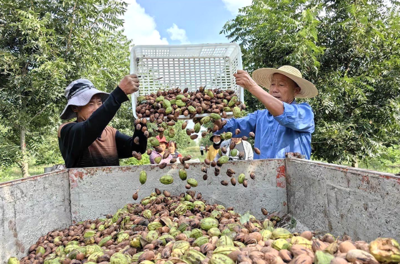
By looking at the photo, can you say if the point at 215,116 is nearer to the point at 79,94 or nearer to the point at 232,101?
the point at 232,101

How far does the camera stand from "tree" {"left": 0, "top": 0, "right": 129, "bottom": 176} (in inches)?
317

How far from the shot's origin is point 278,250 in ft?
4.93

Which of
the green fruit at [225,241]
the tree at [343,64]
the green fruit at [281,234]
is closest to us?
the green fruit at [225,241]

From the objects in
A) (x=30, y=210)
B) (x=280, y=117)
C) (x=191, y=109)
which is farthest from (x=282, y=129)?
(x=30, y=210)

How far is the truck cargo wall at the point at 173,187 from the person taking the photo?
2451 millimetres

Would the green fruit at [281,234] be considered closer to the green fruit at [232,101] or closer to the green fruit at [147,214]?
the green fruit at [147,214]

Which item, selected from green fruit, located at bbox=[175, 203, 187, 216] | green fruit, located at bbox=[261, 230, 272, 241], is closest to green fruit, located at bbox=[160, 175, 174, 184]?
green fruit, located at bbox=[175, 203, 187, 216]

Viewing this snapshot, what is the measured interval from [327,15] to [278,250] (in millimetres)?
9448

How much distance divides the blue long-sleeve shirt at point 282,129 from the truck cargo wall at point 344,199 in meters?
0.37

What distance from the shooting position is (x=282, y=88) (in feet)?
9.96

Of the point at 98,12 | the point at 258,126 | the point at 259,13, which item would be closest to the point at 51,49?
the point at 98,12

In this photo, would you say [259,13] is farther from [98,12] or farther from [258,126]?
[258,126]

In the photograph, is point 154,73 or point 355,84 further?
point 355,84

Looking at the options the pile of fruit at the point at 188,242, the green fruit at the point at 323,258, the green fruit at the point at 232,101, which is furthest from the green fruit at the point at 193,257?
the green fruit at the point at 232,101
